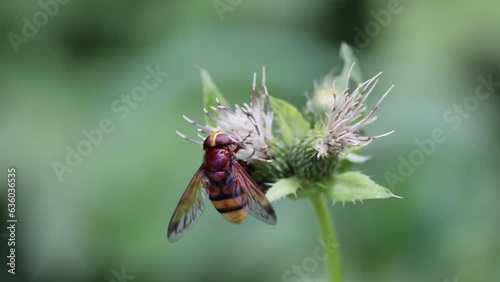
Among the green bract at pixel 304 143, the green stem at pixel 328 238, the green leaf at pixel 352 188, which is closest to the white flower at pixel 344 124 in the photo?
the green bract at pixel 304 143

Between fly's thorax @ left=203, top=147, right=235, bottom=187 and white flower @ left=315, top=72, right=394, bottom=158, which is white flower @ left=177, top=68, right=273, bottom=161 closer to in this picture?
fly's thorax @ left=203, top=147, right=235, bottom=187

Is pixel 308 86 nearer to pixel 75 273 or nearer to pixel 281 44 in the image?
pixel 281 44

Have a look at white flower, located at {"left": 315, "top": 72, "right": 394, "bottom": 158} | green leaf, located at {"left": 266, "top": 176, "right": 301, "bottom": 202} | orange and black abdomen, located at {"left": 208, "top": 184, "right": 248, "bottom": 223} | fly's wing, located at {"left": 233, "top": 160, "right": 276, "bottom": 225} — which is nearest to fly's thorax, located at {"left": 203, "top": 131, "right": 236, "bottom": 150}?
fly's wing, located at {"left": 233, "top": 160, "right": 276, "bottom": 225}

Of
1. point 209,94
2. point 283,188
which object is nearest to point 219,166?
point 283,188

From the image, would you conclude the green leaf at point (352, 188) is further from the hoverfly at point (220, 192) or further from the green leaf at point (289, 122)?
the hoverfly at point (220, 192)

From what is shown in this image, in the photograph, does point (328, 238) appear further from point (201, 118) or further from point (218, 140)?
point (201, 118)

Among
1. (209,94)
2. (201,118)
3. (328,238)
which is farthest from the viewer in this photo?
(201,118)

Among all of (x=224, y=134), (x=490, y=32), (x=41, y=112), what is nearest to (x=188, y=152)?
(x=41, y=112)
